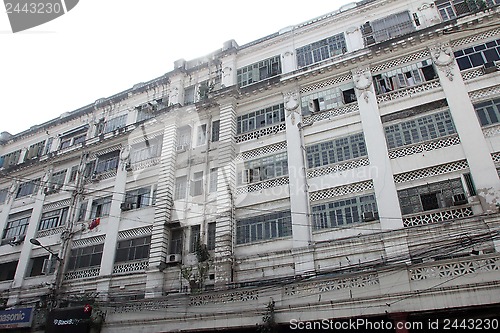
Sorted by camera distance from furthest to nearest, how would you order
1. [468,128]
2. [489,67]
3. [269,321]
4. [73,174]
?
[73,174] → [489,67] → [468,128] → [269,321]

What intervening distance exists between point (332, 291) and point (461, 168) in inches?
256

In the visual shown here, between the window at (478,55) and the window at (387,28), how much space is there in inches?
103

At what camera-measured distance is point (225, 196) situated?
659 inches

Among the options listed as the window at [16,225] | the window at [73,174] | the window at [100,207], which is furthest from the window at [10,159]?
the window at [100,207]

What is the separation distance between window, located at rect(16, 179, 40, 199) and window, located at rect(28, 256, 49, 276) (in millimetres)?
4902

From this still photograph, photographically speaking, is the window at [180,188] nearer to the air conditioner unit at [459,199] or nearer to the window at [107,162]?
the window at [107,162]

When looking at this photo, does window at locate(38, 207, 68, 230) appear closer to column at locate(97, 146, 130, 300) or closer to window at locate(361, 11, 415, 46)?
column at locate(97, 146, 130, 300)

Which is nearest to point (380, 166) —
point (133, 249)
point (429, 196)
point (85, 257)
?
point (429, 196)

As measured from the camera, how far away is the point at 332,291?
1184cm

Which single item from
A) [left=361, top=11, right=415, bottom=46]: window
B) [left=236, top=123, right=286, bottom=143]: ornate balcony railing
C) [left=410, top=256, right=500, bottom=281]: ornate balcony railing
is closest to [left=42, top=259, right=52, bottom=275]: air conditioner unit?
[left=236, top=123, right=286, bottom=143]: ornate balcony railing

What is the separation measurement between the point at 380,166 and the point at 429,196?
2051 millimetres

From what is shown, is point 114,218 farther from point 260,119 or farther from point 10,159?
point 10,159

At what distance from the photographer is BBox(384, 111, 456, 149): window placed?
1422 centimetres

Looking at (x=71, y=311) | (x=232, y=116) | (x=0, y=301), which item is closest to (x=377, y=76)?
(x=232, y=116)
